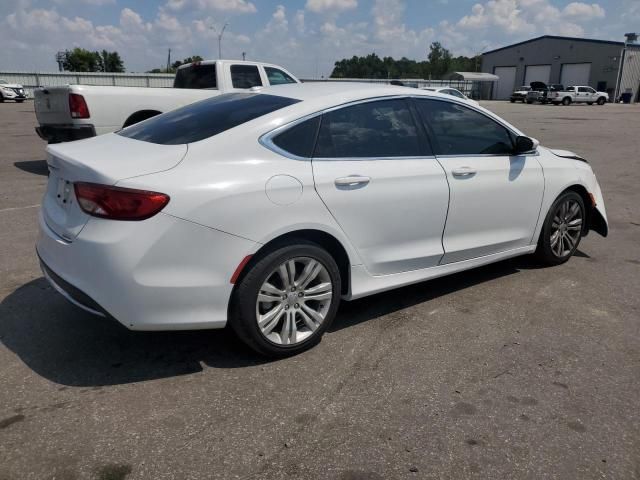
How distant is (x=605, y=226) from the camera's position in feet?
17.5

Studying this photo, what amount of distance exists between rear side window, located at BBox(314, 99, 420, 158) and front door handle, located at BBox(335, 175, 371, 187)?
16 centimetres

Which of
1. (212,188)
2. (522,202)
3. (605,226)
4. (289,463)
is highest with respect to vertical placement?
(212,188)

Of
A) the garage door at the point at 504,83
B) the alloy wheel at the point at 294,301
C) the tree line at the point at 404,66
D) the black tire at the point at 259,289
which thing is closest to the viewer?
the black tire at the point at 259,289

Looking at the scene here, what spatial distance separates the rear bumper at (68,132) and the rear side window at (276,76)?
352cm

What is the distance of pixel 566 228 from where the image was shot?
502cm

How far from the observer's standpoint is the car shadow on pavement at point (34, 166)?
30.5ft

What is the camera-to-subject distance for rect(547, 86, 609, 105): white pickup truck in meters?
48.3

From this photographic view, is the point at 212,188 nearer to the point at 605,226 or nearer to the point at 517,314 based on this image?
the point at 517,314

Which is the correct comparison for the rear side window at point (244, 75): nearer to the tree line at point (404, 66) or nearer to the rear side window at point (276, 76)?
the rear side window at point (276, 76)

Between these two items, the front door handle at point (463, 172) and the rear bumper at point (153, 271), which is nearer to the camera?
the rear bumper at point (153, 271)

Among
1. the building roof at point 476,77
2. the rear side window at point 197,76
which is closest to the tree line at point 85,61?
the building roof at point 476,77

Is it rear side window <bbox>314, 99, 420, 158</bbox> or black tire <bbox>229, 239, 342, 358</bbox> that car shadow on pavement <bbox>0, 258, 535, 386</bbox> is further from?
rear side window <bbox>314, 99, 420, 158</bbox>

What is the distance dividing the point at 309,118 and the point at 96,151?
1274mm

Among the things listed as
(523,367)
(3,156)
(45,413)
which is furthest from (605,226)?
(3,156)
